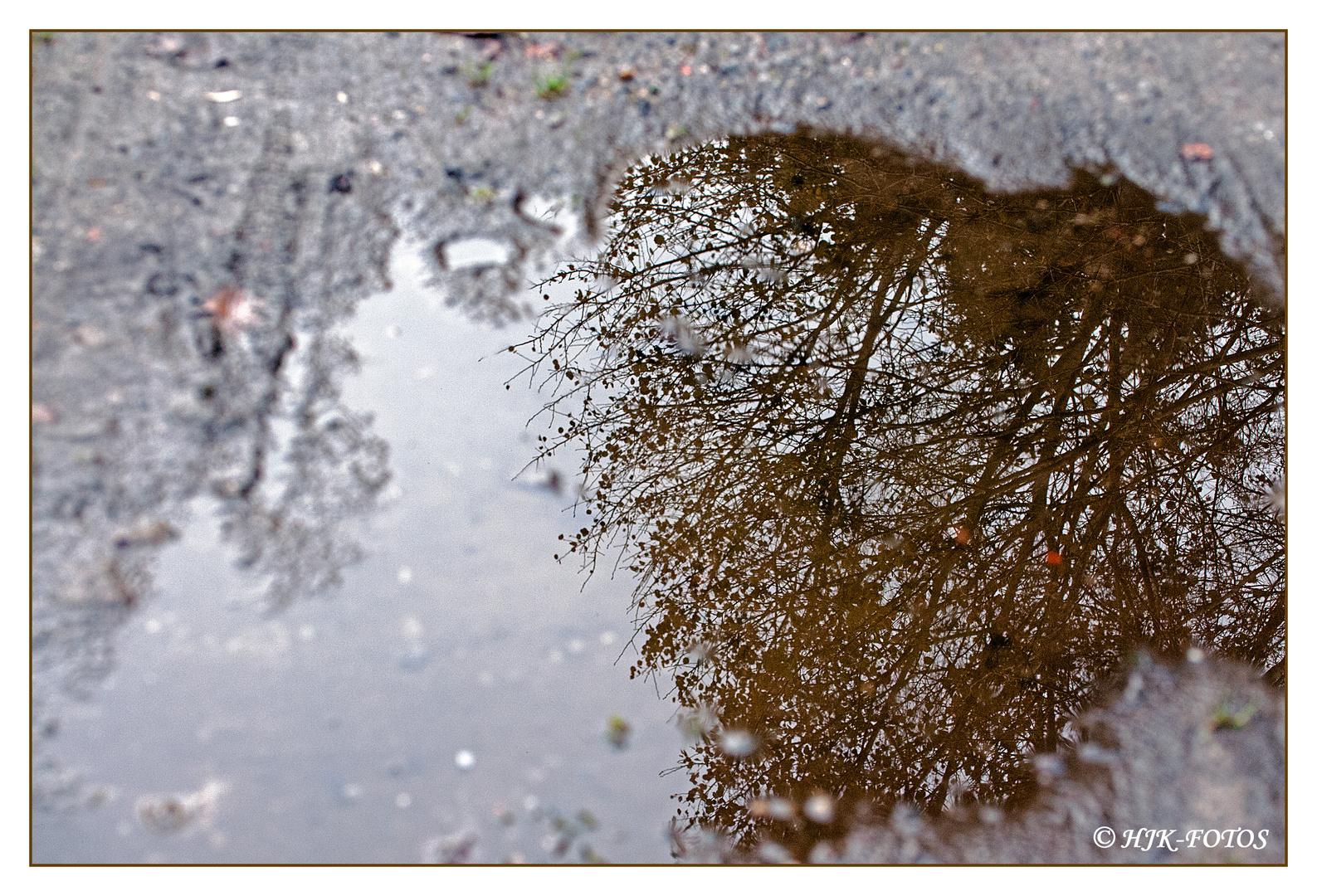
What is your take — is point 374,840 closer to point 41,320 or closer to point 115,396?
point 115,396

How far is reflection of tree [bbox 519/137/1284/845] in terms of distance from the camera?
6.84ft

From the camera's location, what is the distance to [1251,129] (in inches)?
115

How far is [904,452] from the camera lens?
2518mm

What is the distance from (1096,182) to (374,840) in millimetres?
3125

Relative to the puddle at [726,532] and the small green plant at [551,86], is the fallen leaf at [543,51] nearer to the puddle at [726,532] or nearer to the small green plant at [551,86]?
the small green plant at [551,86]

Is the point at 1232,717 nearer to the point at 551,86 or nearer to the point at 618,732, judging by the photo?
the point at 618,732

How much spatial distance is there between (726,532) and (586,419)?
1.81ft

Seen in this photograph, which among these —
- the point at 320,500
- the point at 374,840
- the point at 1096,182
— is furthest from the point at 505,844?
the point at 1096,182

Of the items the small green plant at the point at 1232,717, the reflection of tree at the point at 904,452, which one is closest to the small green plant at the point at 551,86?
the reflection of tree at the point at 904,452

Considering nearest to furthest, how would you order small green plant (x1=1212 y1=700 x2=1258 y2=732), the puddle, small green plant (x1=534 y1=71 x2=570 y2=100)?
the puddle, small green plant (x1=1212 y1=700 x2=1258 y2=732), small green plant (x1=534 y1=71 x2=570 y2=100)

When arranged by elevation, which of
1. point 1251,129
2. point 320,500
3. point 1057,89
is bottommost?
point 320,500

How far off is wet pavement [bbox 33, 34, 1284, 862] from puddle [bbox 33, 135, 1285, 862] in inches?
0.5

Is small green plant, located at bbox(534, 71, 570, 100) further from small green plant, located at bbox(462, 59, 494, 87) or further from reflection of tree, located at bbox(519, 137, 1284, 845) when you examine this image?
reflection of tree, located at bbox(519, 137, 1284, 845)

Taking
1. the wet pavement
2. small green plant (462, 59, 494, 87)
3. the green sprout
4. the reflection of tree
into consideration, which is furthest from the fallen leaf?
the green sprout
